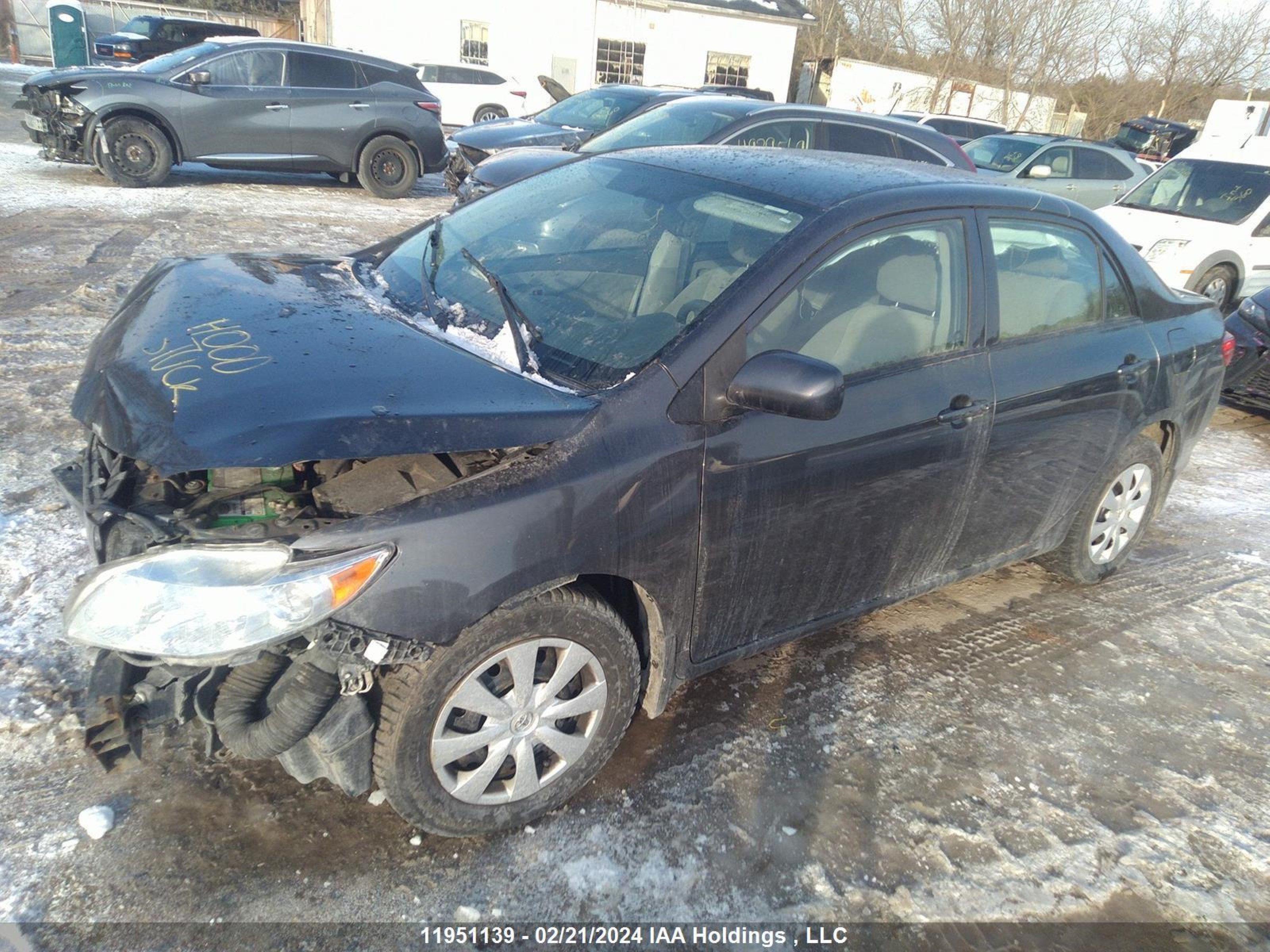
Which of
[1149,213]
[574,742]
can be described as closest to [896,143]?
[1149,213]

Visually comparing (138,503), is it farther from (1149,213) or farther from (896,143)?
(1149,213)

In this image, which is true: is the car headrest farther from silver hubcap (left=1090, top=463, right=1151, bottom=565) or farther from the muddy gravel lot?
silver hubcap (left=1090, top=463, right=1151, bottom=565)

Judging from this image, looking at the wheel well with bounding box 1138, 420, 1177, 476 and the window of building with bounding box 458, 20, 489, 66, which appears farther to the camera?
the window of building with bounding box 458, 20, 489, 66

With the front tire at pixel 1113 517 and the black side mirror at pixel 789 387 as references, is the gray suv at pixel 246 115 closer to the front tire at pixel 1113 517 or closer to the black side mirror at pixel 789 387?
the black side mirror at pixel 789 387

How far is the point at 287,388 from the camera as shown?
2.28 metres

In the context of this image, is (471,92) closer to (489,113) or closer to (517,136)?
(489,113)

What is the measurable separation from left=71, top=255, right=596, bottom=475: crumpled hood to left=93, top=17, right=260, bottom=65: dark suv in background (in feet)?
74.1

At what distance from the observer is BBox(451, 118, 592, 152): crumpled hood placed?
10.1 metres

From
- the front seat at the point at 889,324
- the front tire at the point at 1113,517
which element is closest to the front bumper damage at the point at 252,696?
the front seat at the point at 889,324

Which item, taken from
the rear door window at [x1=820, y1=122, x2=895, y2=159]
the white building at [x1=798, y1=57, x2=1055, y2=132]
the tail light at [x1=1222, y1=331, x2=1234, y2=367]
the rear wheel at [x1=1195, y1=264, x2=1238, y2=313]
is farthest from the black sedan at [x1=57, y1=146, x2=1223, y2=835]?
the white building at [x1=798, y1=57, x2=1055, y2=132]

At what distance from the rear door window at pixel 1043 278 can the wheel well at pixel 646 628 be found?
169 cm

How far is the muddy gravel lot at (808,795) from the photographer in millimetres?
2371

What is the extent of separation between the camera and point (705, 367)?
2.57 metres

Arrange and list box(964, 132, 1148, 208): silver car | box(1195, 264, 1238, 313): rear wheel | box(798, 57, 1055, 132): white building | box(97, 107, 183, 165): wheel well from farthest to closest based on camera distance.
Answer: box(798, 57, 1055, 132): white building → box(964, 132, 1148, 208): silver car → box(97, 107, 183, 165): wheel well → box(1195, 264, 1238, 313): rear wheel
